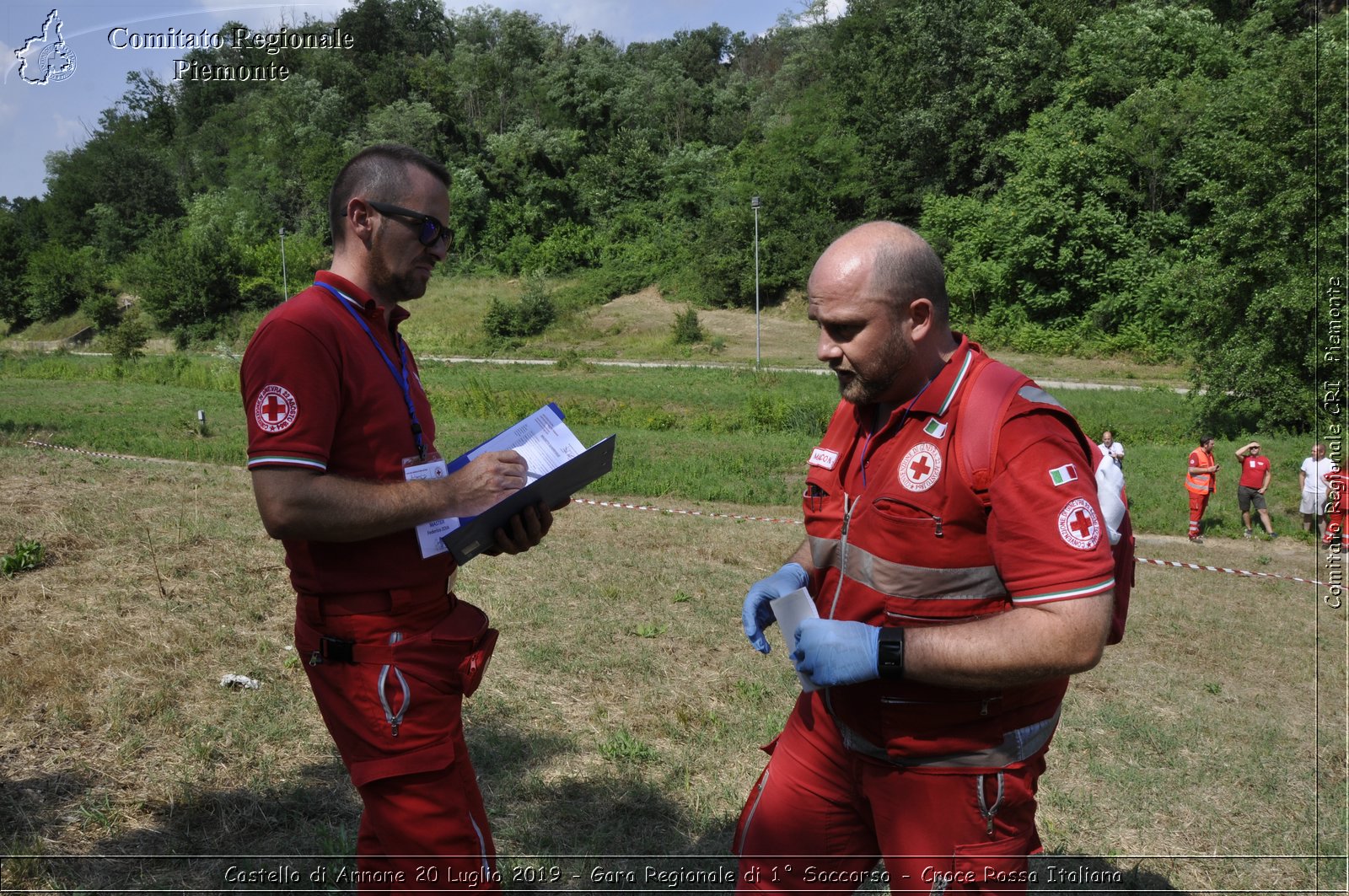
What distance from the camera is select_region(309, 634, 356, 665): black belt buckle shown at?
7.81ft

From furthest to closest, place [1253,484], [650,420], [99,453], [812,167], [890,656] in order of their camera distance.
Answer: [812,167]
[650,420]
[1253,484]
[99,453]
[890,656]

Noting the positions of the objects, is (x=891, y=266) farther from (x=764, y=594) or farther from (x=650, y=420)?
(x=650, y=420)

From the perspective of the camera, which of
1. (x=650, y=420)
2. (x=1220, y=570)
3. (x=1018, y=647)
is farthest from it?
(x=650, y=420)

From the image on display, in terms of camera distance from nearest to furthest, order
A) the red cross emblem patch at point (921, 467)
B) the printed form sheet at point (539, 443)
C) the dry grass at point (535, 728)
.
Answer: the red cross emblem patch at point (921, 467) < the printed form sheet at point (539, 443) < the dry grass at point (535, 728)

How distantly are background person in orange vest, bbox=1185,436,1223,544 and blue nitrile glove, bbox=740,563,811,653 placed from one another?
13179 mm

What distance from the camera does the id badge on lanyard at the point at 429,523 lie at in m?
2.50

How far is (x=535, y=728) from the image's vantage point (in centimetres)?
475

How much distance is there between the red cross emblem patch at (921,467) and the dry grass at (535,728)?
2.18 meters

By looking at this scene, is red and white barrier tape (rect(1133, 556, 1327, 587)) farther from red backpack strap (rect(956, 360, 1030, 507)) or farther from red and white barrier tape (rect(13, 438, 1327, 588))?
red backpack strap (rect(956, 360, 1030, 507))

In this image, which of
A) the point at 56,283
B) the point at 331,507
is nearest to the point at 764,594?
the point at 331,507

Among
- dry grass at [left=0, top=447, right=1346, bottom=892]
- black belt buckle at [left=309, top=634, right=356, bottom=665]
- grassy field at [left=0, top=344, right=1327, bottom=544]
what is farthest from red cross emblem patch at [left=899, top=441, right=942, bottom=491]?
grassy field at [left=0, top=344, right=1327, bottom=544]

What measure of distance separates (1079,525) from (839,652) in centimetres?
58

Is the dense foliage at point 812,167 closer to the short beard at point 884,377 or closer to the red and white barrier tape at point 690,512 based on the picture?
the red and white barrier tape at point 690,512

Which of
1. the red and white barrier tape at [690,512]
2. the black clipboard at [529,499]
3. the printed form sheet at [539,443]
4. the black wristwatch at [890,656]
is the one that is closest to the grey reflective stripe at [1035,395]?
the black wristwatch at [890,656]
